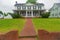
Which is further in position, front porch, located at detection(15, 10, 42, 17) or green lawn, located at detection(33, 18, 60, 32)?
front porch, located at detection(15, 10, 42, 17)

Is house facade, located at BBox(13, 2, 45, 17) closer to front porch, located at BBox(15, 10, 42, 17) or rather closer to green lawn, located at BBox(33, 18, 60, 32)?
front porch, located at BBox(15, 10, 42, 17)

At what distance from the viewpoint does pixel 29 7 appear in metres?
59.5

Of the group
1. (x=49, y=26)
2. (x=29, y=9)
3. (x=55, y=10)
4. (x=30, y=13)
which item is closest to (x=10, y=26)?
(x=49, y=26)

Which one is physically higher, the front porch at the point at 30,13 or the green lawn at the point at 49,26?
the green lawn at the point at 49,26

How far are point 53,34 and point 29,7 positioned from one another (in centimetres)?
4698

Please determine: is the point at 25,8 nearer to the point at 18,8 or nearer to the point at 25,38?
the point at 18,8

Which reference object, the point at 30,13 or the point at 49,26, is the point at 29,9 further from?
the point at 49,26

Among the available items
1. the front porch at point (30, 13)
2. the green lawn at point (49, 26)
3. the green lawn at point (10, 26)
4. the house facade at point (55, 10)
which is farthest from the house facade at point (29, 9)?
the green lawn at point (49, 26)

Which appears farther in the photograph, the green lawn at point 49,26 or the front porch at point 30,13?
the front porch at point 30,13

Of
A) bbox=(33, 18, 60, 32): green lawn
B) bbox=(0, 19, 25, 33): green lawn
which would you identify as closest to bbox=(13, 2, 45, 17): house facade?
bbox=(0, 19, 25, 33): green lawn

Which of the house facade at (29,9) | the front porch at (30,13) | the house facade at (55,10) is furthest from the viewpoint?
the house facade at (55,10)

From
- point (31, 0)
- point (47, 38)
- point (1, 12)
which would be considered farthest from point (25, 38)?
point (31, 0)

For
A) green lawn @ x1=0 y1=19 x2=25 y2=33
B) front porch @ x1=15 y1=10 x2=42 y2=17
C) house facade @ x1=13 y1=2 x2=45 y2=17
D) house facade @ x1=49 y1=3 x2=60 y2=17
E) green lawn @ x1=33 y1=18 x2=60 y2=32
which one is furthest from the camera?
house facade @ x1=49 y1=3 x2=60 y2=17

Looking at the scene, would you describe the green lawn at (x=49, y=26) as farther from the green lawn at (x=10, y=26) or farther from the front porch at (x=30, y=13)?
the front porch at (x=30, y=13)
